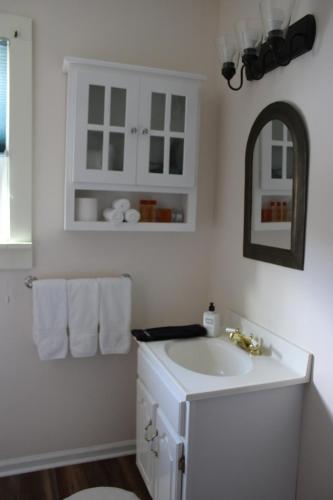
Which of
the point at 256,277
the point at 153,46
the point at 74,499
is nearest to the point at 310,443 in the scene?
the point at 256,277

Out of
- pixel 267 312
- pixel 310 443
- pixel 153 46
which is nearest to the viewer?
pixel 310 443

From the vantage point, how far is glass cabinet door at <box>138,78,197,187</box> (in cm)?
190

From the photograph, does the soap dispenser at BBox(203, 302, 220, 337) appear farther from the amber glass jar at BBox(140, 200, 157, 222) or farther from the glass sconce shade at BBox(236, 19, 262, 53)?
the glass sconce shade at BBox(236, 19, 262, 53)

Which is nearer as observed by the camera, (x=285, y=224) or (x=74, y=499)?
(x=285, y=224)

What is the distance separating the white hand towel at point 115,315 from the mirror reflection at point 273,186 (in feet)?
2.24

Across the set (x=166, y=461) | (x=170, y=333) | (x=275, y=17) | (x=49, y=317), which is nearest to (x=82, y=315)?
(x=49, y=317)

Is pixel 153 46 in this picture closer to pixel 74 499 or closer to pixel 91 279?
pixel 91 279

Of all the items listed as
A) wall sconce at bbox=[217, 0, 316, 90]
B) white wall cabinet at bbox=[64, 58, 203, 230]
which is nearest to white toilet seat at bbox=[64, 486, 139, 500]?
white wall cabinet at bbox=[64, 58, 203, 230]

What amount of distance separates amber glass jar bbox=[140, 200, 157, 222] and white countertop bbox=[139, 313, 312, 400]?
0.62 m

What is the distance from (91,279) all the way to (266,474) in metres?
1.13

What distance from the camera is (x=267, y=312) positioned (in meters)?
1.81

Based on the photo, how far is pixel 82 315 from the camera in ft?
6.62

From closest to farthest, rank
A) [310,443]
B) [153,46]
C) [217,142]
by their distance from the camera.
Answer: [310,443] < [153,46] < [217,142]

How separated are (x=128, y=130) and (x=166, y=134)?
0.60 ft
